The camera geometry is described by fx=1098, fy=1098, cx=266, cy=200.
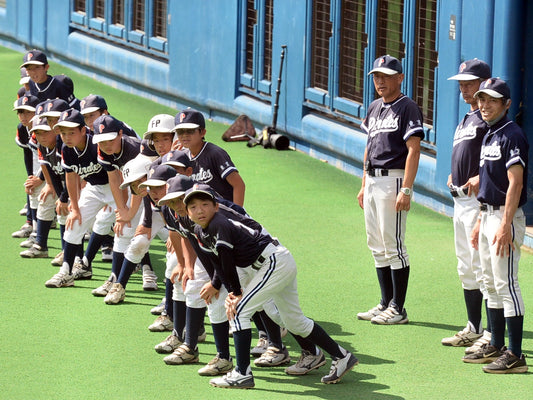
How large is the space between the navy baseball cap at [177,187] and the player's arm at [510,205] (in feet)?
6.70

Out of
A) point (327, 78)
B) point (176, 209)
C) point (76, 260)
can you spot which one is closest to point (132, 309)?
point (76, 260)

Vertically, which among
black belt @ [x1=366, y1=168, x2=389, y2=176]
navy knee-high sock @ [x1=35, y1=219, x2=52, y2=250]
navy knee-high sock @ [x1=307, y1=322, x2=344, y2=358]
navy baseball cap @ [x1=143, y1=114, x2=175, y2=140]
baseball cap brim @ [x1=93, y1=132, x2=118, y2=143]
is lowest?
navy knee-high sock @ [x1=35, y1=219, x2=52, y2=250]

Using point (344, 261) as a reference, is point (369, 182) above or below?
above

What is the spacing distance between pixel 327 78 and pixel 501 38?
14.0 ft

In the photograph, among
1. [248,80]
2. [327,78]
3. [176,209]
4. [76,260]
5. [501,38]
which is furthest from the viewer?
[248,80]

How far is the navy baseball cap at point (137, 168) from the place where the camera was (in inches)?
329

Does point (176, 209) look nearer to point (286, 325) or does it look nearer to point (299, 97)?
point (286, 325)

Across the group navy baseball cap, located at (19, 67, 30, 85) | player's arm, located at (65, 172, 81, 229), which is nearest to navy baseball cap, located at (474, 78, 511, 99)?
player's arm, located at (65, 172, 81, 229)

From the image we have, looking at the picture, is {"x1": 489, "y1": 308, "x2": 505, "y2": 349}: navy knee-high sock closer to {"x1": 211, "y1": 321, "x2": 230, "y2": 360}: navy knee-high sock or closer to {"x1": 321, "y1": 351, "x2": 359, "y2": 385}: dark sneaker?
{"x1": 321, "y1": 351, "x2": 359, "y2": 385}: dark sneaker

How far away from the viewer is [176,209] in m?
7.07

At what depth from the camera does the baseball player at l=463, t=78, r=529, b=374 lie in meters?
7.17

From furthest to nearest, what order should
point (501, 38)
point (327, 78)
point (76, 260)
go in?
point (327, 78), point (501, 38), point (76, 260)

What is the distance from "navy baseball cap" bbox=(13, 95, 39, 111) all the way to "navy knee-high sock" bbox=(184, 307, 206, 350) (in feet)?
13.4

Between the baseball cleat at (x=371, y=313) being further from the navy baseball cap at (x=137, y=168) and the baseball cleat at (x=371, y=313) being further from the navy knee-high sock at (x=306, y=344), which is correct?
the navy baseball cap at (x=137, y=168)
